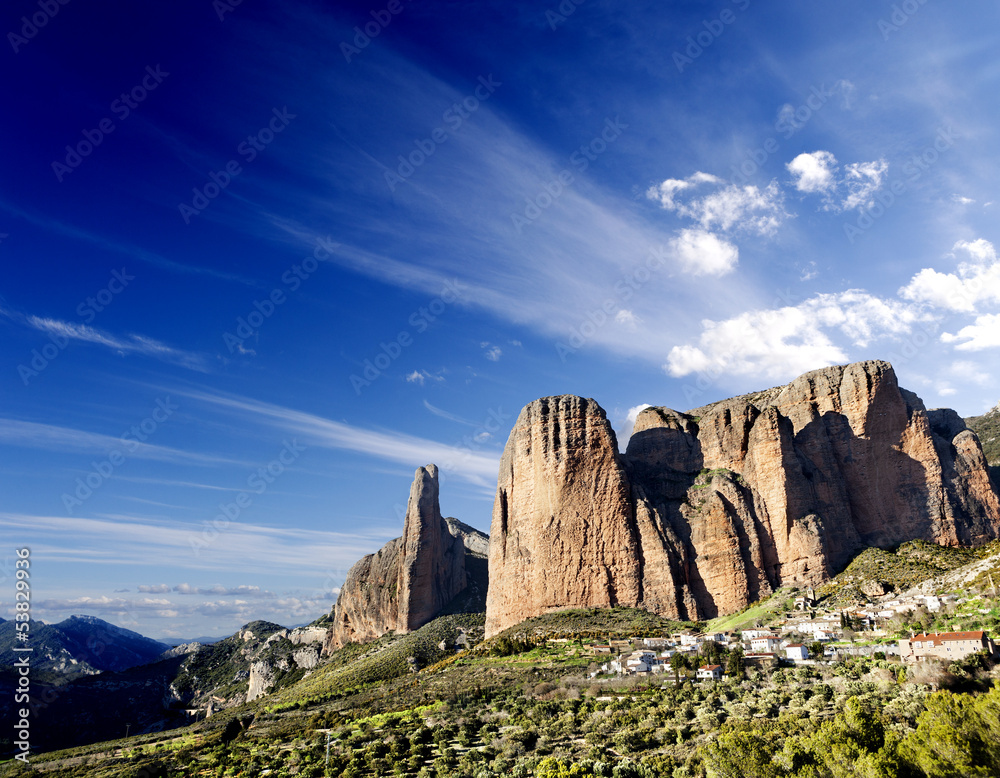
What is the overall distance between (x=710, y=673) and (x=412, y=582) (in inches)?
3174

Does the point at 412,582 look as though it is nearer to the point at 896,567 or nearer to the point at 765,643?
the point at 765,643

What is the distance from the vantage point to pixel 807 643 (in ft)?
171

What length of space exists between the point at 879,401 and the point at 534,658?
5677 centimetres

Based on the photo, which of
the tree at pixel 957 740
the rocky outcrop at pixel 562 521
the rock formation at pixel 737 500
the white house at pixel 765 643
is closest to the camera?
the tree at pixel 957 740

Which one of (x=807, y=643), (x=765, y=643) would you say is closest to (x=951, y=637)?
(x=807, y=643)

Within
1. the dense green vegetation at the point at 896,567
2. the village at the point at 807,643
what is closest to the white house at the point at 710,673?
the village at the point at 807,643

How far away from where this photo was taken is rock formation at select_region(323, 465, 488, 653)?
117312mm

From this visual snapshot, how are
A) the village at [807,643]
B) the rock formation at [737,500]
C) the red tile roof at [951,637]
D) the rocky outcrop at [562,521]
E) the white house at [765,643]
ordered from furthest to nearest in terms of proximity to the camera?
the rocky outcrop at [562,521] → the rock formation at [737,500] → the white house at [765,643] → the village at [807,643] → the red tile roof at [951,637]

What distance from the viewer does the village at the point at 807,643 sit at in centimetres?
3938

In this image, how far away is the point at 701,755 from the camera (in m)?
26.8

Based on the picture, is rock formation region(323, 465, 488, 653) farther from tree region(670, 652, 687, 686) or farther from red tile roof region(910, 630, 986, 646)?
red tile roof region(910, 630, 986, 646)

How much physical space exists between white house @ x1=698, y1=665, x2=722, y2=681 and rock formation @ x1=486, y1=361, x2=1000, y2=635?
107 feet

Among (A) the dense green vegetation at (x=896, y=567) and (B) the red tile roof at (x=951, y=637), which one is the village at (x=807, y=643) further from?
(A) the dense green vegetation at (x=896, y=567)

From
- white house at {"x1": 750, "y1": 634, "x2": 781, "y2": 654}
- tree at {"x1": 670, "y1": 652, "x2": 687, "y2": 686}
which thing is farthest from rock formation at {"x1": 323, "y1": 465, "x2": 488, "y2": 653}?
tree at {"x1": 670, "y1": 652, "x2": 687, "y2": 686}
